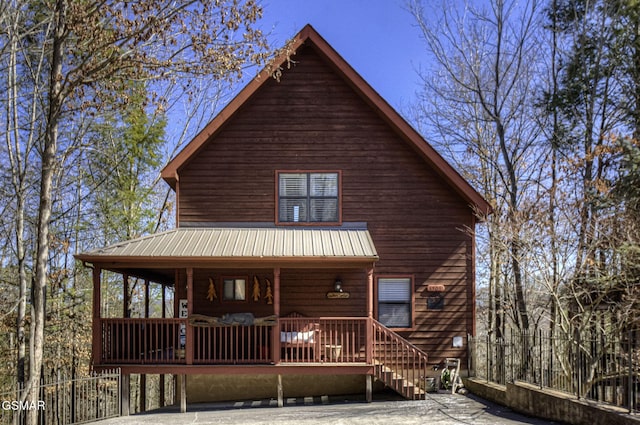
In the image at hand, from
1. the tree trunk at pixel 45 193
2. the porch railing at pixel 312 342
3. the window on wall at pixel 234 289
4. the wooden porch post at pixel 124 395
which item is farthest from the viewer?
the window on wall at pixel 234 289

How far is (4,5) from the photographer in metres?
11.9

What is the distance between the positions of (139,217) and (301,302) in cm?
1151

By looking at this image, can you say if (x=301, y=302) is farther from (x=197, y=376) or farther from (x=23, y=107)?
(x=23, y=107)

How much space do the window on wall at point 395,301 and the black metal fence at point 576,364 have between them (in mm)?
2210

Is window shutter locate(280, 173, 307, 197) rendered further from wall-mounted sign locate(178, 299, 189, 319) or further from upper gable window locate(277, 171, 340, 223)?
wall-mounted sign locate(178, 299, 189, 319)

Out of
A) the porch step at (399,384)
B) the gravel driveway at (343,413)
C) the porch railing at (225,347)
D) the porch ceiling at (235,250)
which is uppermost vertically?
the porch ceiling at (235,250)

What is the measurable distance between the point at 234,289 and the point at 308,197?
10.5 feet

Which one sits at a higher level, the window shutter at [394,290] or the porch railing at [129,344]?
the window shutter at [394,290]

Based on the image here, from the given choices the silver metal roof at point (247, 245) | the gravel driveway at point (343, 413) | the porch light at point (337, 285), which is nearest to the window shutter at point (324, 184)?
the silver metal roof at point (247, 245)

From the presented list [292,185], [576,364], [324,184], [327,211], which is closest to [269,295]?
[327,211]

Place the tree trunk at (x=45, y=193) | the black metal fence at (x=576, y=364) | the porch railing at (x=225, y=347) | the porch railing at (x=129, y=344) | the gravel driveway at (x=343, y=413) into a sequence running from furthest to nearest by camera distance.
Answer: the porch railing at (x=129, y=344)
the porch railing at (x=225, y=347)
the tree trunk at (x=45, y=193)
the gravel driveway at (x=343, y=413)
the black metal fence at (x=576, y=364)

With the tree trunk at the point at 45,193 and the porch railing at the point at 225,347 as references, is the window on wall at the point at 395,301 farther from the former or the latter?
the tree trunk at the point at 45,193

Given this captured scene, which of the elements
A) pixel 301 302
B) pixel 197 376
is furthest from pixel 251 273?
pixel 197 376

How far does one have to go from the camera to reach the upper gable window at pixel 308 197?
1485 cm
